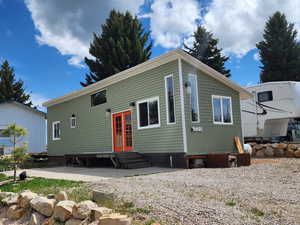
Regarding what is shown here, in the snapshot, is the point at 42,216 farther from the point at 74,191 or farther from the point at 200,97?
the point at 200,97

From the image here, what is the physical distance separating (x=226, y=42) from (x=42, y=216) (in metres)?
23.0

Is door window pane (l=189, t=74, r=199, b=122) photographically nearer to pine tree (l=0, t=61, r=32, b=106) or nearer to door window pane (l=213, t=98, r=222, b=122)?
door window pane (l=213, t=98, r=222, b=122)

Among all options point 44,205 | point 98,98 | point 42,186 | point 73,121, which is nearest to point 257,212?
point 44,205

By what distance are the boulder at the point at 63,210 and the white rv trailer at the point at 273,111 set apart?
12.0 m

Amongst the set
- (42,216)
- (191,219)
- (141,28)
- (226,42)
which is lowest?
(42,216)

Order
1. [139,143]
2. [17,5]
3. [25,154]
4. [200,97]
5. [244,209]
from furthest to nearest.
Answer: [17,5] → [139,143] → [200,97] → [25,154] → [244,209]

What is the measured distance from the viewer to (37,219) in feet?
12.7

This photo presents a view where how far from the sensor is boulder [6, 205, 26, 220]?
13.9ft

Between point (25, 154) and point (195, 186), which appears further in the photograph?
point (25, 154)

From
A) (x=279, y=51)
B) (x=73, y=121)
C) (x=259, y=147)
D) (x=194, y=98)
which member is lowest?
(x=259, y=147)

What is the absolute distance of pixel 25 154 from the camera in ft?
21.1

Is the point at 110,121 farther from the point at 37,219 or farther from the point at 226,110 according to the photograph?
the point at 37,219

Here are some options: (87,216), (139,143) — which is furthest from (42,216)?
(139,143)

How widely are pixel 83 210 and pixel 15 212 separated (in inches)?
70.7
